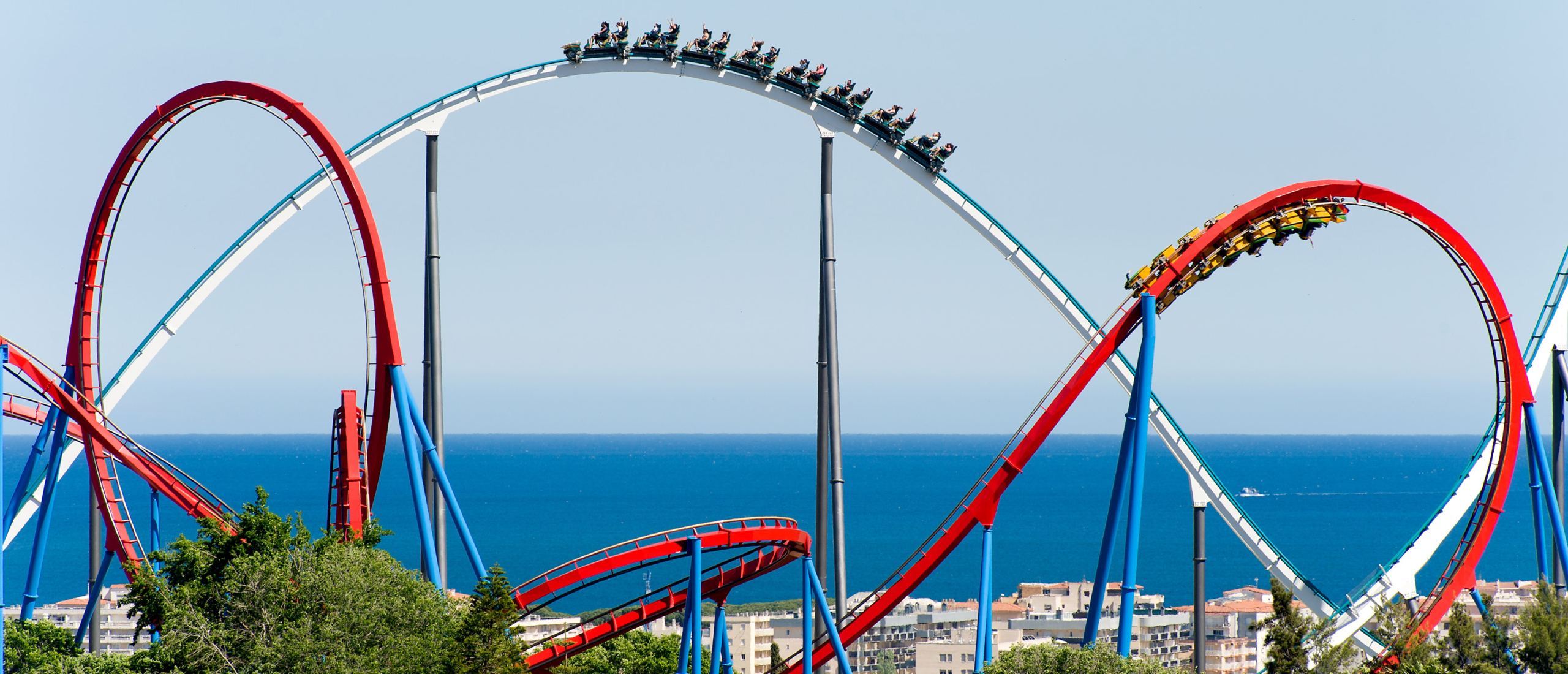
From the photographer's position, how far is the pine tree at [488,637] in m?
16.8

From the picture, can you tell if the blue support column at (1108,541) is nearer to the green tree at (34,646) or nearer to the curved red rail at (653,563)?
the curved red rail at (653,563)

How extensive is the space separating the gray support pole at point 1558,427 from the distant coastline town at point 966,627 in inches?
1697

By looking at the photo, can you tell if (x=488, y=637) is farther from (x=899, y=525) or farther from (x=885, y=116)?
(x=899, y=525)

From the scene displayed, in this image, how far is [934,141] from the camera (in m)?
23.8

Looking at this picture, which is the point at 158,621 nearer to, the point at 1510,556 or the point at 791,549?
the point at 791,549

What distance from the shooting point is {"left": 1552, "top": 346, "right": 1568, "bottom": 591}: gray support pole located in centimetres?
2345

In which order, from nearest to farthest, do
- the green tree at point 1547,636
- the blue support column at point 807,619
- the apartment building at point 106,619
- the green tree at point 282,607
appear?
the green tree at point 282,607 → the green tree at point 1547,636 → the blue support column at point 807,619 → the apartment building at point 106,619

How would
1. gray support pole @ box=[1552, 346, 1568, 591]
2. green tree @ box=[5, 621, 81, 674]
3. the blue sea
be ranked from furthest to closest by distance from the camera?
the blue sea < gray support pole @ box=[1552, 346, 1568, 591] < green tree @ box=[5, 621, 81, 674]

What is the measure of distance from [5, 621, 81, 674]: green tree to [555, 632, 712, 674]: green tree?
10486 mm

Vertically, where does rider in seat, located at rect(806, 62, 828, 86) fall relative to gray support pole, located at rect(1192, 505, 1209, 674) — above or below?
above

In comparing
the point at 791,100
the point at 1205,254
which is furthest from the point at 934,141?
the point at 1205,254

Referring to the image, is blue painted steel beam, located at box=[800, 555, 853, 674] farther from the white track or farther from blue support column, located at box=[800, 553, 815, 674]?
the white track

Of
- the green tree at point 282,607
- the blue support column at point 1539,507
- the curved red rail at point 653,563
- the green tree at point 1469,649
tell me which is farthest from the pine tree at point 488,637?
the blue support column at point 1539,507

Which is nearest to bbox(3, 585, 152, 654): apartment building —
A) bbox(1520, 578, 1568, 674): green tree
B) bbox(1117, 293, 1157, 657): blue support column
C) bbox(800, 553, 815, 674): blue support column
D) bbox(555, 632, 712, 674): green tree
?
bbox(555, 632, 712, 674): green tree
